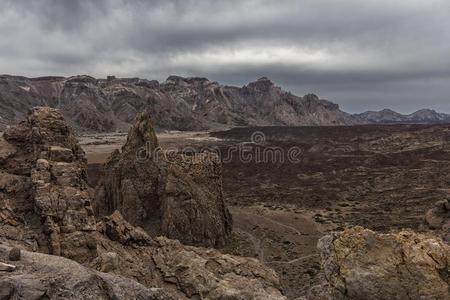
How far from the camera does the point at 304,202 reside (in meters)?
79.9

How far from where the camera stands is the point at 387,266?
14.6 meters

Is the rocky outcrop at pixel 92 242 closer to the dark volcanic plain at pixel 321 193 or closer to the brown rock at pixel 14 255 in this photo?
the brown rock at pixel 14 255

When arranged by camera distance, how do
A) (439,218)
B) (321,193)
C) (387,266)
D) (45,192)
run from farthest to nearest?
1. (321,193)
2. (439,218)
3. (45,192)
4. (387,266)

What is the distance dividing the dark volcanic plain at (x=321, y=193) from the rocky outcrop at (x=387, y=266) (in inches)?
452

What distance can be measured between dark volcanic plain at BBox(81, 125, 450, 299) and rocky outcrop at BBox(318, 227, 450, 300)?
11.5 m

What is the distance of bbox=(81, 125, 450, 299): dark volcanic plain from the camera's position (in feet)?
167

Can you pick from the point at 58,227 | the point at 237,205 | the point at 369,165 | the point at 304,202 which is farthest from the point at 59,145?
the point at 369,165

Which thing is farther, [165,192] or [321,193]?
[321,193]

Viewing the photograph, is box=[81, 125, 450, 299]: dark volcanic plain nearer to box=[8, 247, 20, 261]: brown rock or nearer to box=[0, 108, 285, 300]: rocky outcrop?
box=[0, 108, 285, 300]: rocky outcrop

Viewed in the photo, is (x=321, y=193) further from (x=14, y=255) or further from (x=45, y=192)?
(x=14, y=255)

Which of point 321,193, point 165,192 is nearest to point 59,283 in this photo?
point 165,192

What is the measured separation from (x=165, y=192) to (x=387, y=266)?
1439 inches

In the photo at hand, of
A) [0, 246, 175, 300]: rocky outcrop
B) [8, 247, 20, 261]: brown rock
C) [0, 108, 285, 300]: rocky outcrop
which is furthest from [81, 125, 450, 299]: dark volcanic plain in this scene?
[8, 247, 20, 261]: brown rock

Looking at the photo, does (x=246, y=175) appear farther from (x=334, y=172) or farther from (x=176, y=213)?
(x=176, y=213)
